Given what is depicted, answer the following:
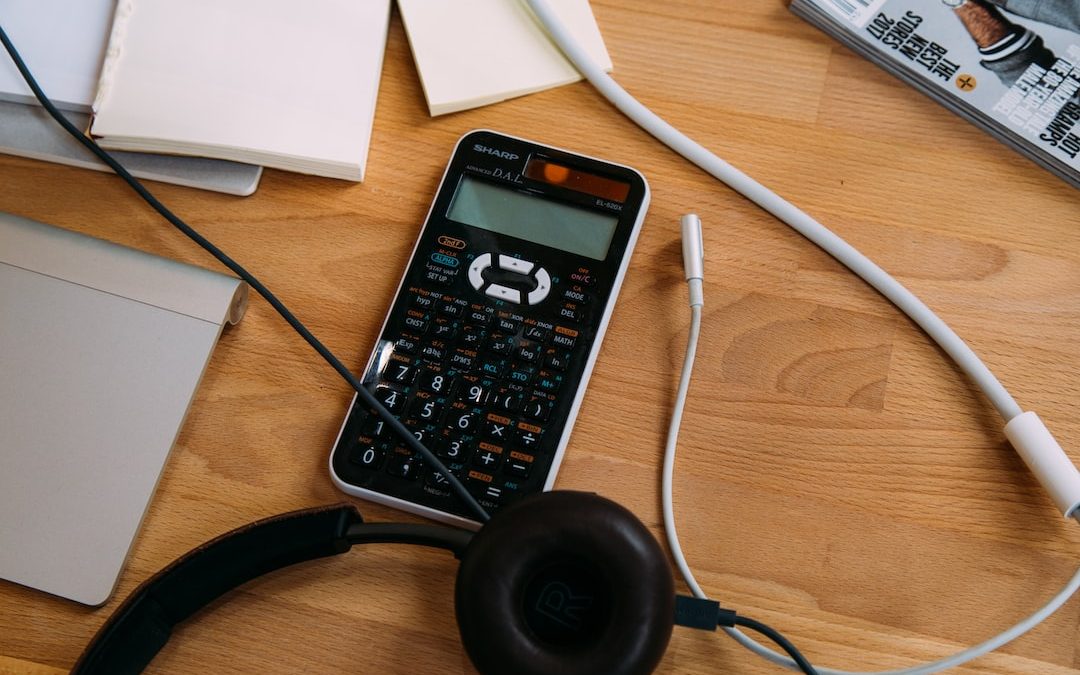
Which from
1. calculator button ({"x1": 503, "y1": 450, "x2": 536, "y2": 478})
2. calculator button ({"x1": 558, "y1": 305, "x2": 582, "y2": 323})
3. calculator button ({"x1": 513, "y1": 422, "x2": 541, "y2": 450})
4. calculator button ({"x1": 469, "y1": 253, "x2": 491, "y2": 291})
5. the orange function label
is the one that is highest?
the orange function label

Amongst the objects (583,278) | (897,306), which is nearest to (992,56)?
(897,306)

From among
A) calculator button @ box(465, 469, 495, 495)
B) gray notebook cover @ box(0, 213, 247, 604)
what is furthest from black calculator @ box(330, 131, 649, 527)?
gray notebook cover @ box(0, 213, 247, 604)

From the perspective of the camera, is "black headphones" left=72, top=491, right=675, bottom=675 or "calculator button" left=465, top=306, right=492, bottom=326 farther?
"calculator button" left=465, top=306, right=492, bottom=326

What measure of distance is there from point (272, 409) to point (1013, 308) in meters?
0.42

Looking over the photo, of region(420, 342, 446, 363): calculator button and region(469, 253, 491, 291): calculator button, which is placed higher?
region(469, 253, 491, 291): calculator button

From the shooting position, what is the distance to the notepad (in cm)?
56

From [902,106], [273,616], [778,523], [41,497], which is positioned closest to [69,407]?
[41,497]

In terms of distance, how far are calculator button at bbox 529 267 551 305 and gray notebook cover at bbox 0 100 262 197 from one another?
0.19 m

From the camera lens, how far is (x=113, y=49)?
560 millimetres

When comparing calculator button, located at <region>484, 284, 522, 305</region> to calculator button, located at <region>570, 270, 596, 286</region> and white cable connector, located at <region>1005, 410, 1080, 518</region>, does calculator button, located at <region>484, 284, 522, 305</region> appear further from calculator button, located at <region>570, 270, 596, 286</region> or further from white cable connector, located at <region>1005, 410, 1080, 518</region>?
white cable connector, located at <region>1005, 410, 1080, 518</region>

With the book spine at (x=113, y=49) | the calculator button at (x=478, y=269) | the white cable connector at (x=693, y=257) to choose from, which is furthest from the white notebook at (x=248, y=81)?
the white cable connector at (x=693, y=257)

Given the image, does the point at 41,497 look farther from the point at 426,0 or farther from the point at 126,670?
the point at 426,0

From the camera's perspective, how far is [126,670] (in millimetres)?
438

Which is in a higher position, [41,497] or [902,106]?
[902,106]
